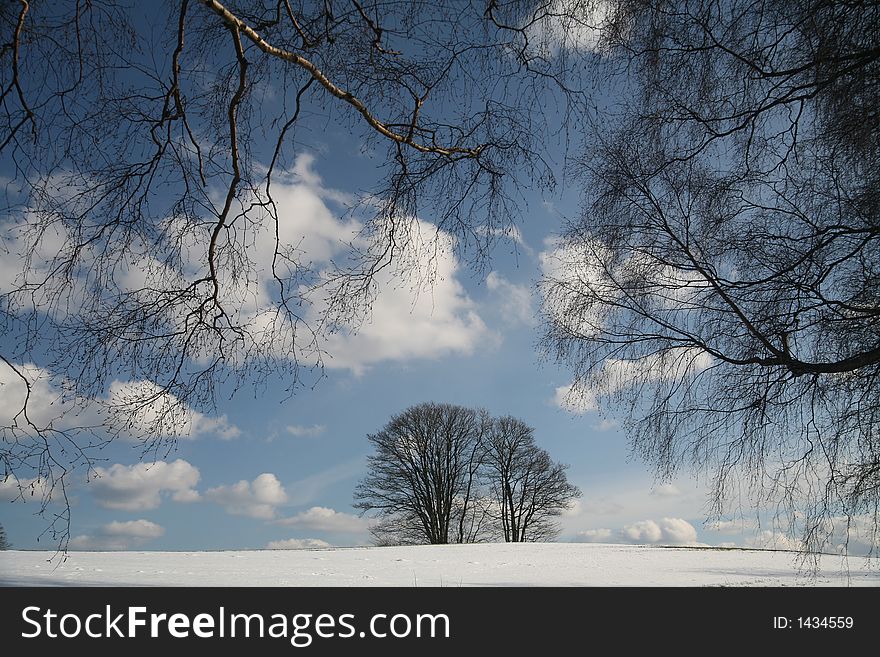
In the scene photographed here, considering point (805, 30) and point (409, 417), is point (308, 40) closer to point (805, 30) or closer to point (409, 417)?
point (805, 30)

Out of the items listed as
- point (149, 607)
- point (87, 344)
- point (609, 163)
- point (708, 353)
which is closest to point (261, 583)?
point (149, 607)

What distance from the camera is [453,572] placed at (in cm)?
641

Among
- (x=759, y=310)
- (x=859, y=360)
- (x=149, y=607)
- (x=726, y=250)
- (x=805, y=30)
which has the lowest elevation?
(x=149, y=607)

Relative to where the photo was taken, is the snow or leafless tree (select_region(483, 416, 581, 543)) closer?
the snow

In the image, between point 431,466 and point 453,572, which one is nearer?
point 453,572

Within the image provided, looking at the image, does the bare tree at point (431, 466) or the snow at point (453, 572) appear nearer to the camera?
the snow at point (453, 572)

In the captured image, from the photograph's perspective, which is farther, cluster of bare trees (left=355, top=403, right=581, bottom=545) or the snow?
cluster of bare trees (left=355, top=403, right=581, bottom=545)

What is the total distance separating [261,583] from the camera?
4859 millimetres

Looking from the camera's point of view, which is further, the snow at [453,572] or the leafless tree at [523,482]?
the leafless tree at [523,482]

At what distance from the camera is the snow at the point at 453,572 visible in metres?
4.96

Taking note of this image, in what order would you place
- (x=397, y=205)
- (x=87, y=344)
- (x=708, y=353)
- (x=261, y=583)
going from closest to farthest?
(x=87, y=344), (x=397, y=205), (x=708, y=353), (x=261, y=583)

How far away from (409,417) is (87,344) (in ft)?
39.2

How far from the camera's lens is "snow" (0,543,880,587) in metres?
4.96

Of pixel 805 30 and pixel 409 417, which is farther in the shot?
pixel 409 417
